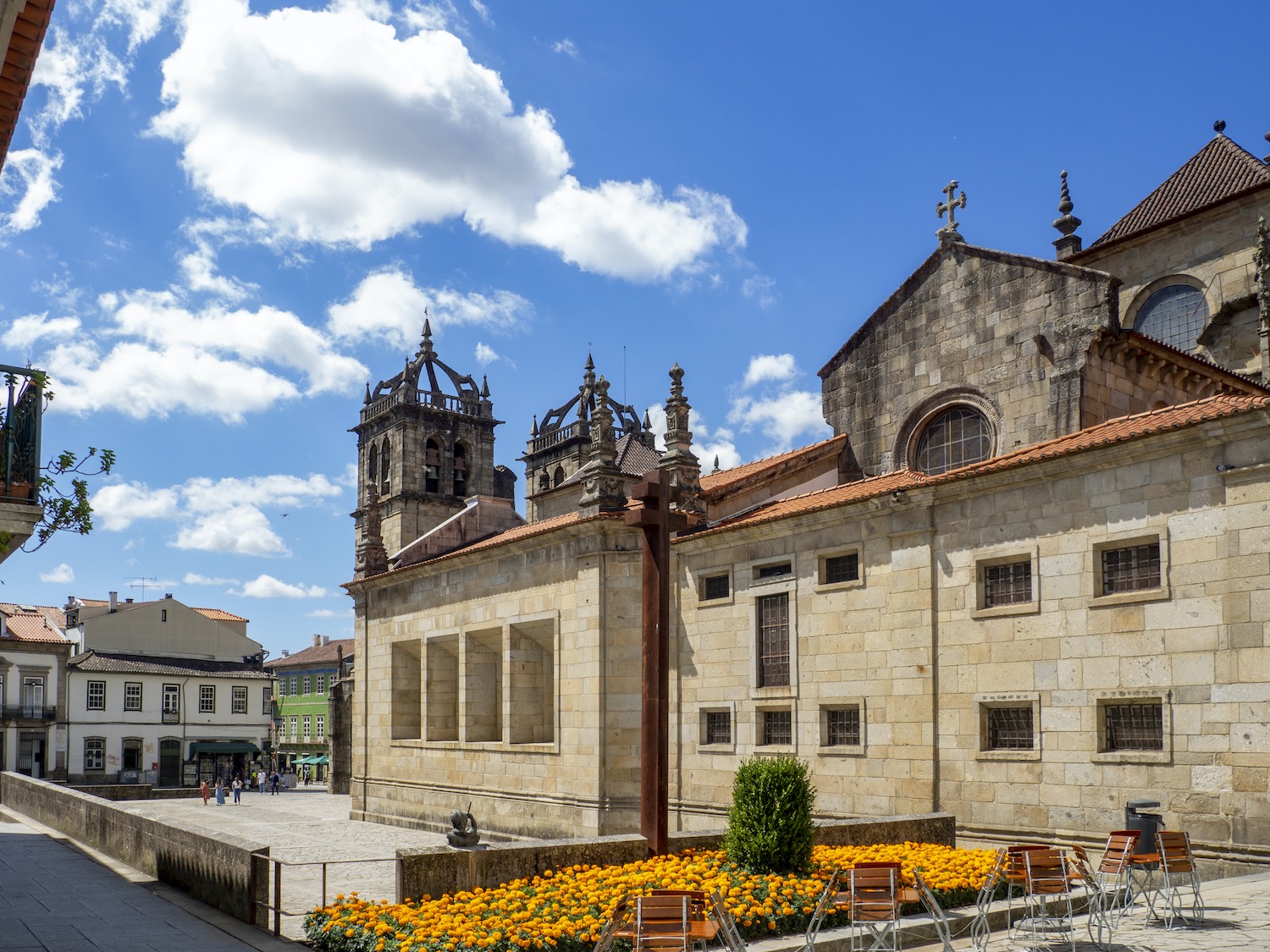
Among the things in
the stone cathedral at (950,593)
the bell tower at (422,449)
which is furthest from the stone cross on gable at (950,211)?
the bell tower at (422,449)

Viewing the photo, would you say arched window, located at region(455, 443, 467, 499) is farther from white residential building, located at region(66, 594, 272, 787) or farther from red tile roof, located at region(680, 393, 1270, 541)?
red tile roof, located at region(680, 393, 1270, 541)

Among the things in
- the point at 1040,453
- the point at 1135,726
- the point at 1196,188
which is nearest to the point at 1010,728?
the point at 1135,726

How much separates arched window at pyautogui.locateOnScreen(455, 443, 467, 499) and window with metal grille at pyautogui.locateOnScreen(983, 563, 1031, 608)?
51.0 metres

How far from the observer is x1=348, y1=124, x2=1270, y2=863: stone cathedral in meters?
14.7

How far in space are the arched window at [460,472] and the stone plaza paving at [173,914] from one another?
1714 inches

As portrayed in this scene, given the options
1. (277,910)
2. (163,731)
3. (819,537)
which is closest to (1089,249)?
(819,537)

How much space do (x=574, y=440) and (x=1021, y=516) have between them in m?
56.4

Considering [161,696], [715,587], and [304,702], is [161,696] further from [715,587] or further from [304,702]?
[715,587]

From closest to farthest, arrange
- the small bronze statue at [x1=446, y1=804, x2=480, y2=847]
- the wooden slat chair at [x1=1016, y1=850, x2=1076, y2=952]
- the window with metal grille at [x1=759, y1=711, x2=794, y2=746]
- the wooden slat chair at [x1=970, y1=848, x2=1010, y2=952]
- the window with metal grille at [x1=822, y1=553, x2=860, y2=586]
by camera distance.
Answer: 1. the wooden slat chair at [x1=1016, y1=850, x2=1076, y2=952]
2. the wooden slat chair at [x1=970, y1=848, x2=1010, y2=952]
3. the small bronze statue at [x1=446, y1=804, x2=480, y2=847]
4. the window with metal grille at [x1=822, y1=553, x2=860, y2=586]
5. the window with metal grille at [x1=759, y1=711, x2=794, y2=746]

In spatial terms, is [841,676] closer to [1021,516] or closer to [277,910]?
[1021,516]

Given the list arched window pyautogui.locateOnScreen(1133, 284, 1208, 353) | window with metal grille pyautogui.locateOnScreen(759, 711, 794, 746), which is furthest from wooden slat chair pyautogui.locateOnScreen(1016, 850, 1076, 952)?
arched window pyautogui.locateOnScreen(1133, 284, 1208, 353)

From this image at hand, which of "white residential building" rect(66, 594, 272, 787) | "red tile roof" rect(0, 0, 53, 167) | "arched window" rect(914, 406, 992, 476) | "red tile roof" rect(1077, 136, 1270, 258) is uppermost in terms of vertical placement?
"red tile roof" rect(1077, 136, 1270, 258)

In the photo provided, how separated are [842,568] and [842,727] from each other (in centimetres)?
273

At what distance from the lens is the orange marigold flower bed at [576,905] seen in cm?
1045
